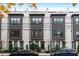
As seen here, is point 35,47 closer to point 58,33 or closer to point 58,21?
point 58,33

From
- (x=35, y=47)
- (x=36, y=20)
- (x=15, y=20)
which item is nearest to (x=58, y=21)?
(x=36, y=20)

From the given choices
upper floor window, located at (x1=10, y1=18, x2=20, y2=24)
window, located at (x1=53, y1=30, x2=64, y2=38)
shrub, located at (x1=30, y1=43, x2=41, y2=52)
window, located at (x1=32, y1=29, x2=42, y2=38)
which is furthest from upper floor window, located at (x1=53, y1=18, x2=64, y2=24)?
upper floor window, located at (x1=10, y1=18, x2=20, y2=24)

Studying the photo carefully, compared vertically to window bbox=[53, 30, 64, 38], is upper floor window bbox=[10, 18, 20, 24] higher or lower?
higher

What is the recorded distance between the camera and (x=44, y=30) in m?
3.12

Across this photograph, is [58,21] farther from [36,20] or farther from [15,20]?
[15,20]

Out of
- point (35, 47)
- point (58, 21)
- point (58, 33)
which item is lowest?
point (35, 47)

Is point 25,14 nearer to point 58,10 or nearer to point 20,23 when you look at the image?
point 20,23

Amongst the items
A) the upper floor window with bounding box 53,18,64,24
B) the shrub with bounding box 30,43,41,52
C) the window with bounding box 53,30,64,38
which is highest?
the upper floor window with bounding box 53,18,64,24

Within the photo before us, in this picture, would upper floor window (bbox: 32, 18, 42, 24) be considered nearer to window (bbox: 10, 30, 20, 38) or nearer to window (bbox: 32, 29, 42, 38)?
window (bbox: 32, 29, 42, 38)

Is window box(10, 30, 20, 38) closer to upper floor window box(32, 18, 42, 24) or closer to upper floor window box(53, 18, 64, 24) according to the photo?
upper floor window box(32, 18, 42, 24)

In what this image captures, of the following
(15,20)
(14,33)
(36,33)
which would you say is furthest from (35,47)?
(15,20)

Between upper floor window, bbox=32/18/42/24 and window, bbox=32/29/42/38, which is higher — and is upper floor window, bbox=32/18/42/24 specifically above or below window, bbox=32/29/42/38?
above

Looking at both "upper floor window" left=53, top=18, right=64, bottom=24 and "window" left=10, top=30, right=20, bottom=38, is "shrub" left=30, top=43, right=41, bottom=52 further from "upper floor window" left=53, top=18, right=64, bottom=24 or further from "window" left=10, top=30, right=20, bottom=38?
"upper floor window" left=53, top=18, right=64, bottom=24

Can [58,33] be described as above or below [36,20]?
below
